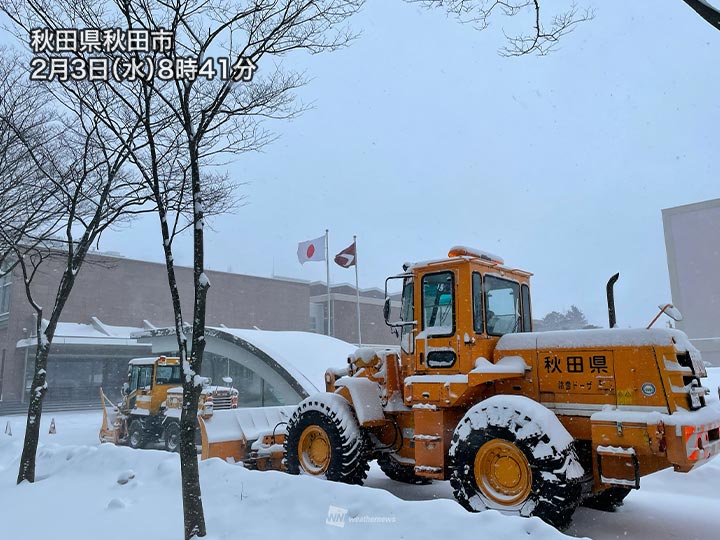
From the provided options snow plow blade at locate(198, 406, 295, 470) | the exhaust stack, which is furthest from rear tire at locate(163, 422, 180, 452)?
the exhaust stack

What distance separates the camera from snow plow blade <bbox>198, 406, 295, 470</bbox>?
9.02m

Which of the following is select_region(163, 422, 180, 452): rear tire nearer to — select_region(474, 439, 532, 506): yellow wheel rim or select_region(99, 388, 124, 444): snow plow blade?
select_region(99, 388, 124, 444): snow plow blade

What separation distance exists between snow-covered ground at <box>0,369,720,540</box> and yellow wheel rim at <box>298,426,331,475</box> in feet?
4.22

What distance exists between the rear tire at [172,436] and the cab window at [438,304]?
10.2 meters

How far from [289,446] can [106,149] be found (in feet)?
19.2

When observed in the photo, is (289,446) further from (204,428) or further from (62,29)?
(62,29)

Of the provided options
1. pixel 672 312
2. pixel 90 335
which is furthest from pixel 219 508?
pixel 90 335

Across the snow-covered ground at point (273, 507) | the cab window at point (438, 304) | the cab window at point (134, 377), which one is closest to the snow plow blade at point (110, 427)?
the cab window at point (134, 377)

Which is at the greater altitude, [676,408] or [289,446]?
[676,408]

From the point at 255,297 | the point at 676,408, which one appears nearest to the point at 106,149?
the point at 676,408

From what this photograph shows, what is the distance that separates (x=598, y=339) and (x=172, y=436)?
12.3m

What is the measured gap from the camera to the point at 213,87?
7609 millimetres

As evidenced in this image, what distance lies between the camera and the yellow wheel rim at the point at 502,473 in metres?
6.00

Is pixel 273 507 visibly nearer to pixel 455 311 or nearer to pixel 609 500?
pixel 455 311
